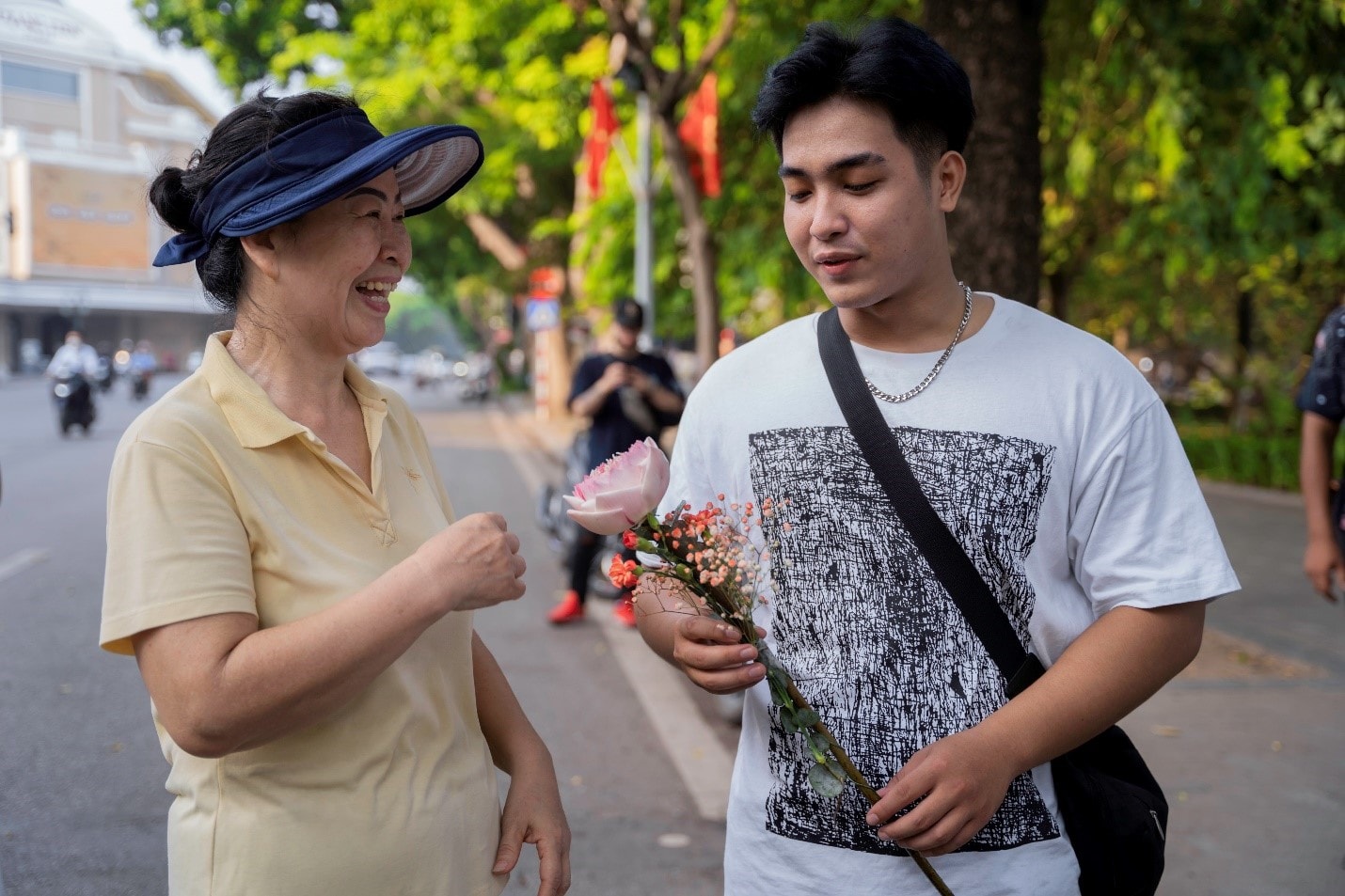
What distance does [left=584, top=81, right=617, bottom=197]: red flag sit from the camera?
13.3 meters

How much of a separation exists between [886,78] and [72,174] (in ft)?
154

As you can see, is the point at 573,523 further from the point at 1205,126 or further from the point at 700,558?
the point at 700,558

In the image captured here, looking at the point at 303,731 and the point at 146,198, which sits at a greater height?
the point at 146,198

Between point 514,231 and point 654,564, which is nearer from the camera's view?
point 654,564

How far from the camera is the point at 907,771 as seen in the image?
1630mm

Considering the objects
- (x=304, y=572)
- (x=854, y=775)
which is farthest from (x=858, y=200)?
(x=304, y=572)

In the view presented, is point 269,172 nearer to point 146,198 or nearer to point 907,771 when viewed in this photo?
point 146,198

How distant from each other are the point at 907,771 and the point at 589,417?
6090 mm

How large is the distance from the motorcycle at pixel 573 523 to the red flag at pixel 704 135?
332 centimetres

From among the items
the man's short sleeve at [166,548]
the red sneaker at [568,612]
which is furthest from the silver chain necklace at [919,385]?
the red sneaker at [568,612]

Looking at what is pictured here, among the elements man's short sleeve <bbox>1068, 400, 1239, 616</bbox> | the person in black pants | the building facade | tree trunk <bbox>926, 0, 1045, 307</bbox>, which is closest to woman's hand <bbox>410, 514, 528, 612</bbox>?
man's short sleeve <bbox>1068, 400, 1239, 616</bbox>

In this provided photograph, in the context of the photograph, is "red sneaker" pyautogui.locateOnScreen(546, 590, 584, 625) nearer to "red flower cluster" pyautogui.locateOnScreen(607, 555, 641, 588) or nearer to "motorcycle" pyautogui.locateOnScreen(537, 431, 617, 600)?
"motorcycle" pyautogui.locateOnScreen(537, 431, 617, 600)

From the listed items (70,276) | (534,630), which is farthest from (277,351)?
(70,276)

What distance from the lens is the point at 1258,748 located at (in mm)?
5617
